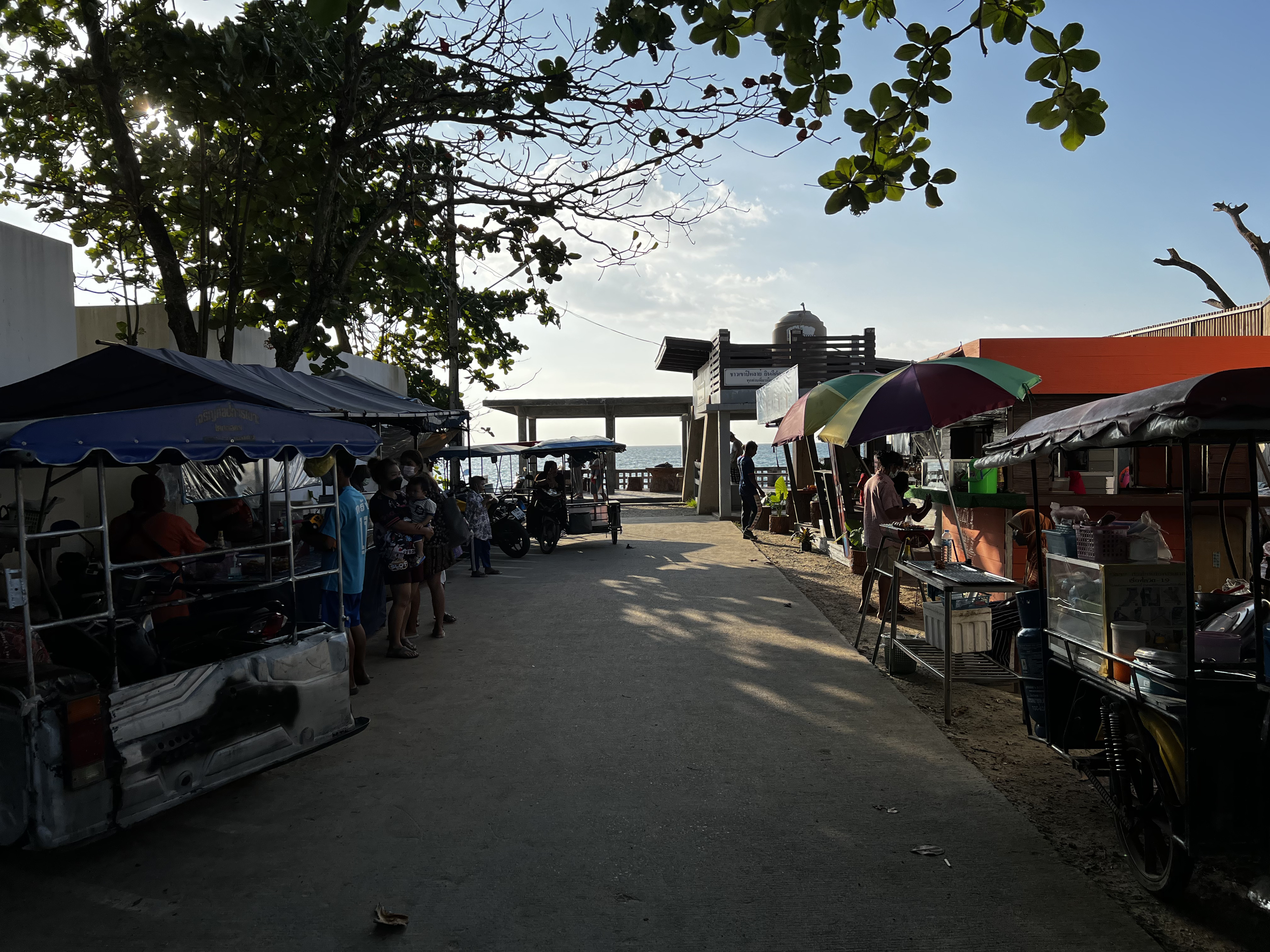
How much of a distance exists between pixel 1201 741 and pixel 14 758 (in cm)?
481

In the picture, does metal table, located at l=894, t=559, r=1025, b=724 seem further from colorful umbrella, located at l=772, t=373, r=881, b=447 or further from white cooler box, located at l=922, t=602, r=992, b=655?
colorful umbrella, located at l=772, t=373, r=881, b=447

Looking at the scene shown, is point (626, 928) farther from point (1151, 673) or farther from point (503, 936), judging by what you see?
point (1151, 673)

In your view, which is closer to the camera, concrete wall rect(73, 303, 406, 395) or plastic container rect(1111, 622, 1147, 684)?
plastic container rect(1111, 622, 1147, 684)

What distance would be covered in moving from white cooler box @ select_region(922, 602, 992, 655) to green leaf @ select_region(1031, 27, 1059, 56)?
11.9 ft

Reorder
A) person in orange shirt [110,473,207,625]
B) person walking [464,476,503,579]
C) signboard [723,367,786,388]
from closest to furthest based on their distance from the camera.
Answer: person in orange shirt [110,473,207,625] < person walking [464,476,503,579] < signboard [723,367,786,388]

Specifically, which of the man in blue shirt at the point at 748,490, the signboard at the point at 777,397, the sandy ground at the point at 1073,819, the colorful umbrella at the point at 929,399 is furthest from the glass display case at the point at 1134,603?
the man in blue shirt at the point at 748,490

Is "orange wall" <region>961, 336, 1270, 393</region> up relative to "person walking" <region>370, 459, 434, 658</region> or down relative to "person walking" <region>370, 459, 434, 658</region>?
up

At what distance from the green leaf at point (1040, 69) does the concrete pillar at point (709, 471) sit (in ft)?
59.6

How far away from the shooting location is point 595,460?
1783 centimetres

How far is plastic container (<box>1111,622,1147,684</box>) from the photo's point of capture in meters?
3.72

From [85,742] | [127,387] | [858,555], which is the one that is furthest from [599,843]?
[858,555]

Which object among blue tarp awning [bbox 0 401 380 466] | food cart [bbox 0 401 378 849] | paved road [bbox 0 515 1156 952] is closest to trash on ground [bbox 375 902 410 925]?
paved road [bbox 0 515 1156 952]

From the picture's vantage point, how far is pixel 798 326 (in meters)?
20.6

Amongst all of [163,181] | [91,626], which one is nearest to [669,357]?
[163,181]
